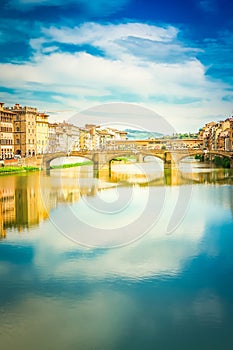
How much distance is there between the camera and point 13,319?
684 cm

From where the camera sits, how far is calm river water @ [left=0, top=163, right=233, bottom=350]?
6.38 meters

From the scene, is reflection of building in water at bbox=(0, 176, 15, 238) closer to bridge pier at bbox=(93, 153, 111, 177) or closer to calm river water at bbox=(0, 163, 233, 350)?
calm river water at bbox=(0, 163, 233, 350)

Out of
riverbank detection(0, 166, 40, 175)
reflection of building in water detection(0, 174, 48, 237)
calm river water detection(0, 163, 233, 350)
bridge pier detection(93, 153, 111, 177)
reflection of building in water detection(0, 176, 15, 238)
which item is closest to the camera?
calm river water detection(0, 163, 233, 350)

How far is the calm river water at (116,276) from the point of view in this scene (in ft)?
20.9

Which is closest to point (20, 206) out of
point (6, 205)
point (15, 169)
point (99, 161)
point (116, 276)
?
point (6, 205)

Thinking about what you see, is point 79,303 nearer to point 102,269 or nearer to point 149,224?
point 102,269

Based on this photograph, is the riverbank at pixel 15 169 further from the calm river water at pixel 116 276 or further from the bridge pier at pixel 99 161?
the calm river water at pixel 116 276

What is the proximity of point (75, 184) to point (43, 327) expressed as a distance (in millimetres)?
18425

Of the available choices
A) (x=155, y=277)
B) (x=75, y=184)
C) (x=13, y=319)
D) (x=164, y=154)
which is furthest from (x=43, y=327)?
(x=164, y=154)

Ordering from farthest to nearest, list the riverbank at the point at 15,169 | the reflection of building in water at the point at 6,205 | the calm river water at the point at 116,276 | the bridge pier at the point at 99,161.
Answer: the bridge pier at the point at 99,161, the riverbank at the point at 15,169, the reflection of building in water at the point at 6,205, the calm river water at the point at 116,276

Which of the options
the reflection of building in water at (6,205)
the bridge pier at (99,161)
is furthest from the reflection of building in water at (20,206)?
the bridge pier at (99,161)

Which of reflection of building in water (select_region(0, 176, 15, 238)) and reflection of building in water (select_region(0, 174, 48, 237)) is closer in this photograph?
reflection of building in water (select_region(0, 176, 15, 238))

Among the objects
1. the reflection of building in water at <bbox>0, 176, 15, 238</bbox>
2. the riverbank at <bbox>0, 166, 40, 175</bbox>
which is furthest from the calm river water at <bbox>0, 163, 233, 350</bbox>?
the riverbank at <bbox>0, 166, 40, 175</bbox>

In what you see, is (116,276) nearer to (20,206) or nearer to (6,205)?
(20,206)
